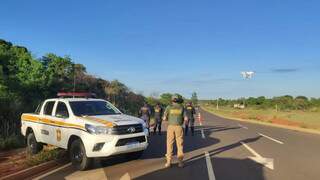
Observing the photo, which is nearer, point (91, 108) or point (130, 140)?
point (130, 140)

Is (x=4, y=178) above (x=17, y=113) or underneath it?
underneath

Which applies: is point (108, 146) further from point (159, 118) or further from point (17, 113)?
point (159, 118)

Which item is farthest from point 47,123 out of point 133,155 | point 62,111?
point 133,155

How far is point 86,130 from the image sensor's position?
409 inches

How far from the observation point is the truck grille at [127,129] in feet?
34.0

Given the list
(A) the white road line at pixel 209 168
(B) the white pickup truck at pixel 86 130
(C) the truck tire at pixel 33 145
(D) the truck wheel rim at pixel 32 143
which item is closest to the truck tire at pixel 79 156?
(B) the white pickup truck at pixel 86 130

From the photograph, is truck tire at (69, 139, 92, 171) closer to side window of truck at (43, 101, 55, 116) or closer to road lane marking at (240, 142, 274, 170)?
side window of truck at (43, 101, 55, 116)

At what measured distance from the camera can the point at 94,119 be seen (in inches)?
420

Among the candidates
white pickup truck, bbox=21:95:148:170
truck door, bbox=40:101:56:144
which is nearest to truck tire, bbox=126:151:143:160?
white pickup truck, bbox=21:95:148:170

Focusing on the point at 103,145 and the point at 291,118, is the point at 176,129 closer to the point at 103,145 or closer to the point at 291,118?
the point at 103,145

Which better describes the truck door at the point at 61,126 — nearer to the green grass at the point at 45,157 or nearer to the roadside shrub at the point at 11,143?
the green grass at the point at 45,157

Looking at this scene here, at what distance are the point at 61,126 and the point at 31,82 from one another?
48.4 feet

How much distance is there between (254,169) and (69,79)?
23.9 meters

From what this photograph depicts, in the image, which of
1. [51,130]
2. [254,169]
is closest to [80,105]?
[51,130]
